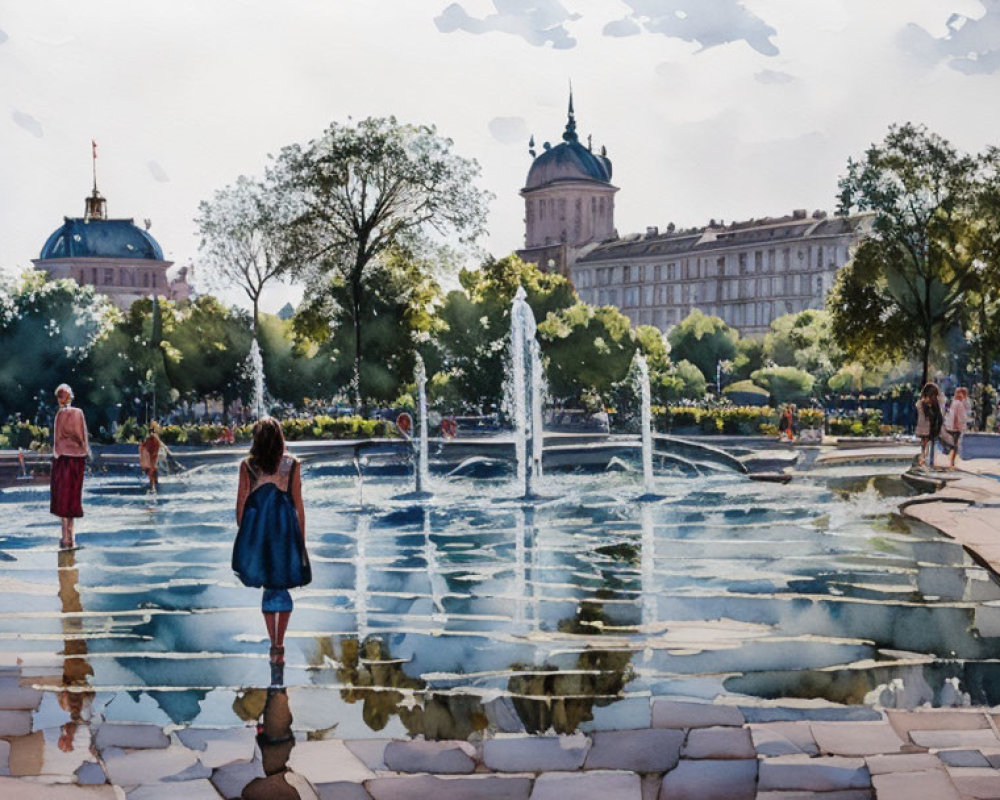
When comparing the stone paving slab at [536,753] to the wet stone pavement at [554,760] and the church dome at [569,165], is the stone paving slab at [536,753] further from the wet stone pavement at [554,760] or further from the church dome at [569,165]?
the church dome at [569,165]

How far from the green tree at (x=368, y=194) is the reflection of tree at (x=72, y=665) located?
29.6m

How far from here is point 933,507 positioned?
14.9 metres

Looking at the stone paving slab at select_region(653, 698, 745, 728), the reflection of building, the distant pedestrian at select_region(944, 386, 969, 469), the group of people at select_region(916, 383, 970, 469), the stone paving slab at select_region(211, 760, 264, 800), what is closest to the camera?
the stone paving slab at select_region(211, 760, 264, 800)

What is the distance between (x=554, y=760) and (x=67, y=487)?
7.57m

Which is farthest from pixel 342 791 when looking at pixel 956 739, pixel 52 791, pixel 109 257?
pixel 109 257

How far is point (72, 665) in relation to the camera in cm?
707

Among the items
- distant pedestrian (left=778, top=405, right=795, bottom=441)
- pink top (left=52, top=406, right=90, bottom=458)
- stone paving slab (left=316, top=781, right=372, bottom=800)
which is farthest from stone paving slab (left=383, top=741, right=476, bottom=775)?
distant pedestrian (left=778, top=405, right=795, bottom=441)

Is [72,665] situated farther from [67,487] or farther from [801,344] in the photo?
[801,344]

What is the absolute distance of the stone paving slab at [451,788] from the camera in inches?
191

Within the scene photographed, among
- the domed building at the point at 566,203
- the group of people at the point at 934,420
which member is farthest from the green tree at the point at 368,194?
the domed building at the point at 566,203

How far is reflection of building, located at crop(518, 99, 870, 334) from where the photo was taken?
11642 centimetres

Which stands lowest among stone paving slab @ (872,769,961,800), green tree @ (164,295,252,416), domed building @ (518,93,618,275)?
stone paving slab @ (872,769,961,800)

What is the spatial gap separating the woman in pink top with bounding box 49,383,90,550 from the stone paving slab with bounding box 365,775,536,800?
7292mm

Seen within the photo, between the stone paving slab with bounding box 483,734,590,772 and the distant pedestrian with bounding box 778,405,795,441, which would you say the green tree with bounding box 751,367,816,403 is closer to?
the distant pedestrian with bounding box 778,405,795,441
